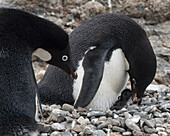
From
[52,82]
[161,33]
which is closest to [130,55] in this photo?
[52,82]

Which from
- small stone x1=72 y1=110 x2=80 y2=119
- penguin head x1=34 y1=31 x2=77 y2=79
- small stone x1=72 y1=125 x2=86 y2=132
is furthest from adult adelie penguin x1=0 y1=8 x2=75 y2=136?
small stone x1=72 y1=110 x2=80 y2=119

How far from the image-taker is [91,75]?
227 centimetres

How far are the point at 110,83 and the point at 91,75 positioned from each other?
13.1 inches

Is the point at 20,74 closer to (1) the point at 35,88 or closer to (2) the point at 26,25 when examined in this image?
(1) the point at 35,88

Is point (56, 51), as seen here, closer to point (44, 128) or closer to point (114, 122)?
point (44, 128)

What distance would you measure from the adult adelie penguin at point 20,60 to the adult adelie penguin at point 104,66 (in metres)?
0.69

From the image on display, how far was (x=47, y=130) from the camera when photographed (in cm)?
161

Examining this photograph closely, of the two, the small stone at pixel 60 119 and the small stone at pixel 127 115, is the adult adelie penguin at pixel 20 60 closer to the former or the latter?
the small stone at pixel 60 119

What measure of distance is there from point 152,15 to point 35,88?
3221 mm

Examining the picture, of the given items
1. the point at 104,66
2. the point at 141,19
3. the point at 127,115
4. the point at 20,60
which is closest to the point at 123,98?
the point at 104,66

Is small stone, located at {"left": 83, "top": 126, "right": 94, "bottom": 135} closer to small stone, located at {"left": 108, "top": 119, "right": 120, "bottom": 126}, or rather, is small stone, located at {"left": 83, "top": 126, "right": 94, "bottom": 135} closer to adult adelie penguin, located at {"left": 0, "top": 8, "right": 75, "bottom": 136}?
small stone, located at {"left": 108, "top": 119, "right": 120, "bottom": 126}

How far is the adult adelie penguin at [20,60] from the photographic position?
1417 mm

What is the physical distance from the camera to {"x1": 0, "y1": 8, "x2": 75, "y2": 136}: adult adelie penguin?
55.8 inches

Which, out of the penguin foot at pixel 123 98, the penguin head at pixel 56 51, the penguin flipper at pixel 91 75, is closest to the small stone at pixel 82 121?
the penguin head at pixel 56 51
